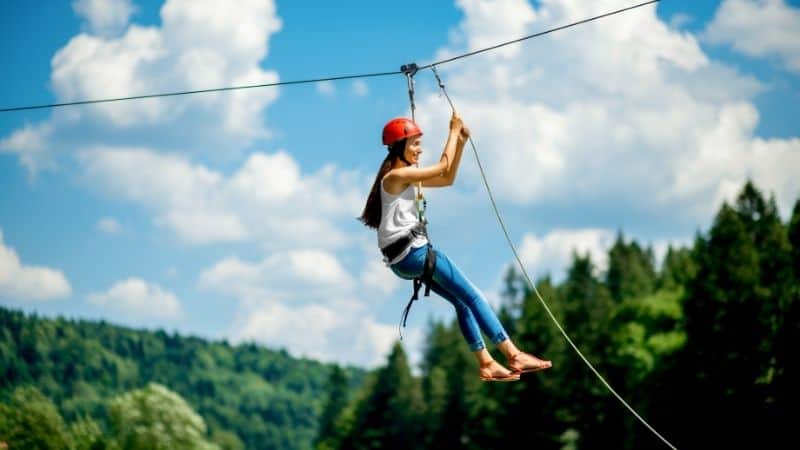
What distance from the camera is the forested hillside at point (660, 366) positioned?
4288 centimetres

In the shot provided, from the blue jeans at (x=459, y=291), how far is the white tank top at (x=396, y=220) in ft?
0.33

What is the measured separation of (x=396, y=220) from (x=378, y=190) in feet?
1.17

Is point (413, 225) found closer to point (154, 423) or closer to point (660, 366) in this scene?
point (660, 366)

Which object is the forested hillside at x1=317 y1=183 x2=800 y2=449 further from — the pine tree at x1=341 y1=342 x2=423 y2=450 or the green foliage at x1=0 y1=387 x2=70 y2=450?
the green foliage at x1=0 y1=387 x2=70 y2=450

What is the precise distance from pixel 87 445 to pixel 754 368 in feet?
97.4

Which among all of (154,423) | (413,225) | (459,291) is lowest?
(459,291)

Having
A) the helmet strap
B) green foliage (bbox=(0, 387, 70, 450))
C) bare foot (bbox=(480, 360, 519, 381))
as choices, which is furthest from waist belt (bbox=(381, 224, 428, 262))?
green foliage (bbox=(0, 387, 70, 450))

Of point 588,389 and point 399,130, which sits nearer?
point 399,130

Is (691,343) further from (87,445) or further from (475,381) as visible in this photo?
(475,381)

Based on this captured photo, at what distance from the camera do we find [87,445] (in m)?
53.1

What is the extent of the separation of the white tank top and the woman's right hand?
71 cm

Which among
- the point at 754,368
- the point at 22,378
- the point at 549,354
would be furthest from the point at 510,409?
the point at 22,378

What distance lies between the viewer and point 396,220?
11.4 metres

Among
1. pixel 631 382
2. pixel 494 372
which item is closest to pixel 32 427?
pixel 631 382
